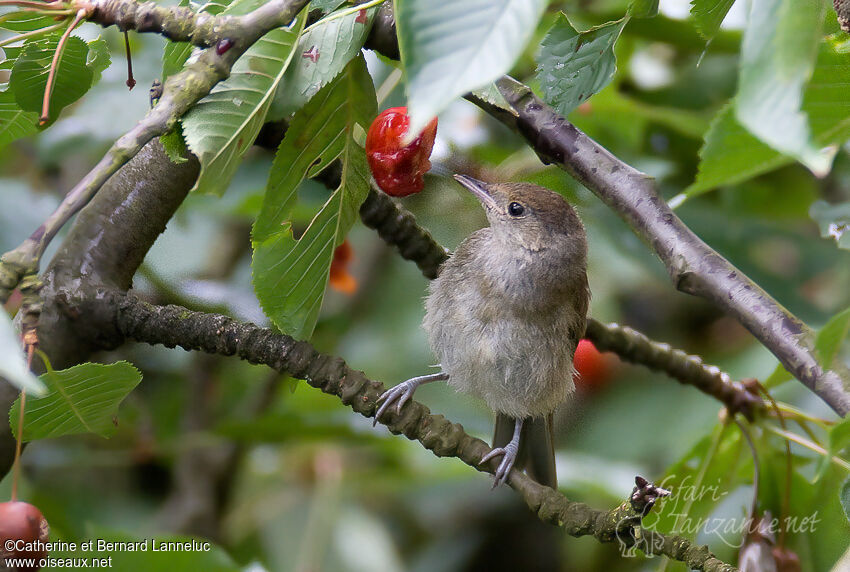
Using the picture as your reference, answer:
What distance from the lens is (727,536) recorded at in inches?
125

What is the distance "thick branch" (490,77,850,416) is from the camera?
1.77 m

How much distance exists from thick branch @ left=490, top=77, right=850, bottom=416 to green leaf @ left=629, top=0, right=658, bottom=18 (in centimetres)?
30

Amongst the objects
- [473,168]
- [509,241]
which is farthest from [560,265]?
[473,168]

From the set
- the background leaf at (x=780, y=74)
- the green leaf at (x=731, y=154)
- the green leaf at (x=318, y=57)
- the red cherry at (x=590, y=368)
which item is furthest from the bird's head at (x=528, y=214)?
the background leaf at (x=780, y=74)

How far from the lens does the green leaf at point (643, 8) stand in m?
1.97

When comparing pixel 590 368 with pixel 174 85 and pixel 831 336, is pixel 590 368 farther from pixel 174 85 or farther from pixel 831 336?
pixel 174 85

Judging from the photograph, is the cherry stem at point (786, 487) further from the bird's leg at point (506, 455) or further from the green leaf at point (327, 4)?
the green leaf at point (327, 4)

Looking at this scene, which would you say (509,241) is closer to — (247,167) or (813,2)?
(247,167)

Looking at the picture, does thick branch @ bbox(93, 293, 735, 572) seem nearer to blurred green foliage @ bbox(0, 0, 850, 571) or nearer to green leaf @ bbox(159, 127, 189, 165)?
green leaf @ bbox(159, 127, 189, 165)

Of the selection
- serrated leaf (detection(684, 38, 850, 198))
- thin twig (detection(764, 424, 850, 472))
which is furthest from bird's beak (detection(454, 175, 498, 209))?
serrated leaf (detection(684, 38, 850, 198))

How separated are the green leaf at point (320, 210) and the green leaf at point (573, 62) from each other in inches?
18.2

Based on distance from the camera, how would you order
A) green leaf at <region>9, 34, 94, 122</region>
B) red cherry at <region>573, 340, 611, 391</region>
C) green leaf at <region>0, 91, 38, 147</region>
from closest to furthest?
1. green leaf at <region>9, 34, 94, 122</region>
2. green leaf at <region>0, 91, 38, 147</region>
3. red cherry at <region>573, 340, 611, 391</region>

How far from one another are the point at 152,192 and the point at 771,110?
1.82 meters

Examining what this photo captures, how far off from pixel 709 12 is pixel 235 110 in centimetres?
112
